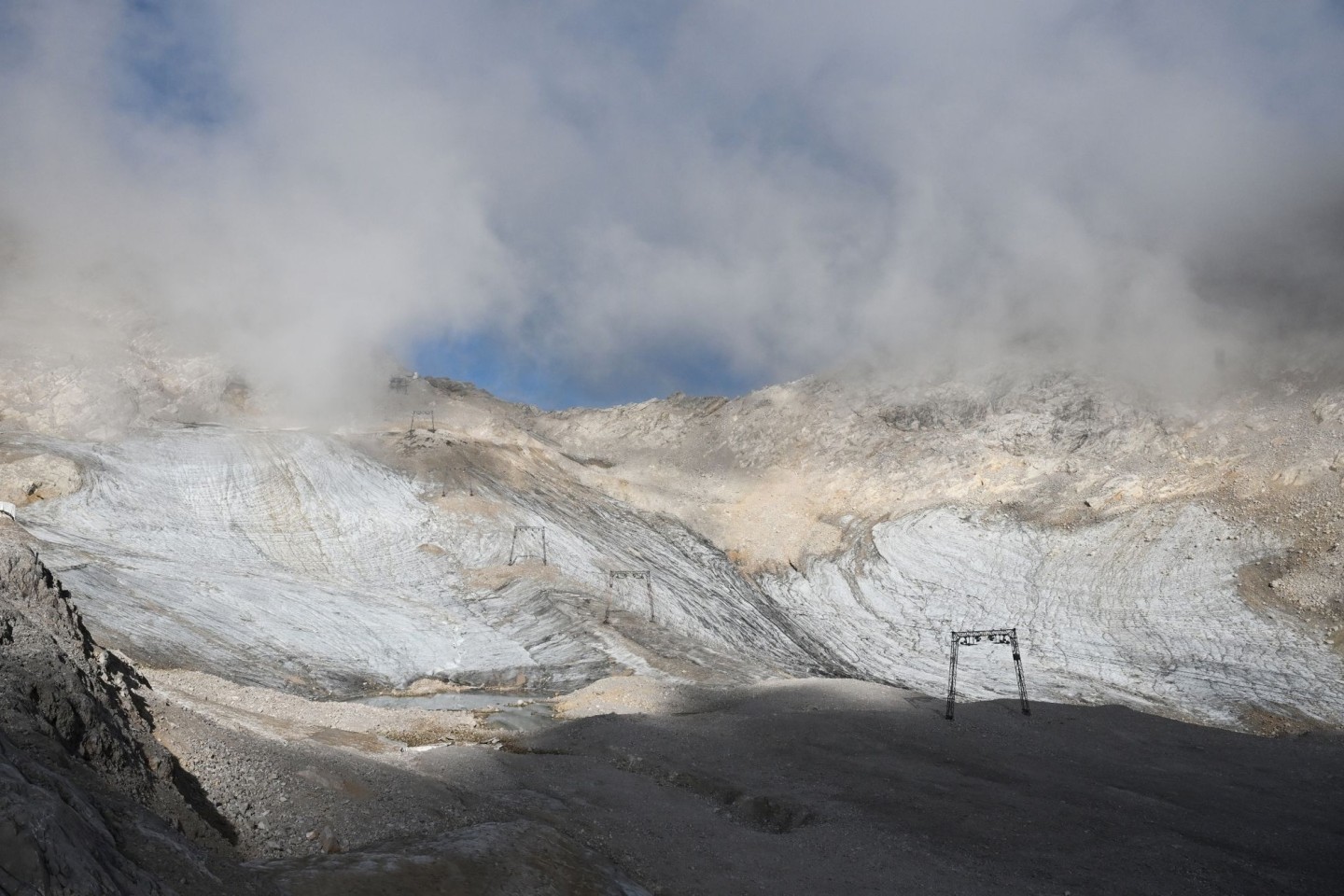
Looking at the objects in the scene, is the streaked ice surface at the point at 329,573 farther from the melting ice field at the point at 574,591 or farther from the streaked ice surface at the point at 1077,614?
the streaked ice surface at the point at 1077,614

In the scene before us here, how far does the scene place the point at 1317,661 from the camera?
1271 inches

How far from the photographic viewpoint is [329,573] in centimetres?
3362

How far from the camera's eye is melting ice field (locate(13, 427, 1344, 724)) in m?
27.8

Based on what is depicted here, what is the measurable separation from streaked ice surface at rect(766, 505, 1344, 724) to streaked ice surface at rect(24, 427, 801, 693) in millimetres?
5301

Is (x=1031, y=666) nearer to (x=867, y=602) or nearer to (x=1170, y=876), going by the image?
(x=867, y=602)

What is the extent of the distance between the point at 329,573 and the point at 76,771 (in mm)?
27718

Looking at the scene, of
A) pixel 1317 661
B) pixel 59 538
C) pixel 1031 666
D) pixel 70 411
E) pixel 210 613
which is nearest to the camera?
pixel 210 613

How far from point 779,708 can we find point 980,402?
3877cm

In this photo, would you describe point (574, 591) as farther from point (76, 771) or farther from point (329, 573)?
point (76, 771)

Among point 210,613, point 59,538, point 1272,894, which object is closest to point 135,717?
point 1272,894

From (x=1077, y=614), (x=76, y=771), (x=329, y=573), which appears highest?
(x=1077, y=614)

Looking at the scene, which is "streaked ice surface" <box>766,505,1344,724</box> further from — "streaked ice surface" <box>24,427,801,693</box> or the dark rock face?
the dark rock face

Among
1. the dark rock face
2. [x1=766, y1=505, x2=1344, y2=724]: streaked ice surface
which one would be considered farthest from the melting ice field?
the dark rock face

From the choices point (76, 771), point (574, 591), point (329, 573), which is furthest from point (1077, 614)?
point (76, 771)
